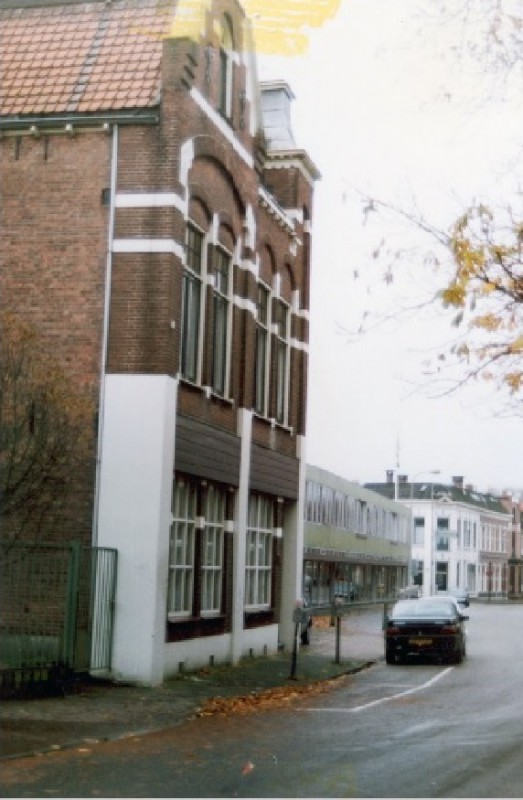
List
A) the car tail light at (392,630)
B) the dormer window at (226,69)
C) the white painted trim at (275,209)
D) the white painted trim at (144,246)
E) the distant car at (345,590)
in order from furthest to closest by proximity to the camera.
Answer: the distant car at (345,590), the car tail light at (392,630), the white painted trim at (275,209), the dormer window at (226,69), the white painted trim at (144,246)

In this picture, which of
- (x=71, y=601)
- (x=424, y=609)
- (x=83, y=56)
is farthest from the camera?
(x=424, y=609)

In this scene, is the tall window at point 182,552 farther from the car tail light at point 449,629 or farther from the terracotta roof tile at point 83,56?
the car tail light at point 449,629

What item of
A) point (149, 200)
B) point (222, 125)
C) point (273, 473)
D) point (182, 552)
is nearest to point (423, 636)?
point (273, 473)

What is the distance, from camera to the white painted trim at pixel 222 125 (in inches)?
878

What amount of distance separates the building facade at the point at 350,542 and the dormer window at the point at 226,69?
3439 cm

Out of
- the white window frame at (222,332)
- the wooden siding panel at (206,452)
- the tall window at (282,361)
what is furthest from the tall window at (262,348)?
the wooden siding panel at (206,452)

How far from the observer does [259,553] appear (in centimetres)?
2811

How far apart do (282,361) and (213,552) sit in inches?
274

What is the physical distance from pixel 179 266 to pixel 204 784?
12043 mm

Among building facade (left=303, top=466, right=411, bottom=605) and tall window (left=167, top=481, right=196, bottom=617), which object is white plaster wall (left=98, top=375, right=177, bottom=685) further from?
building facade (left=303, top=466, right=411, bottom=605)

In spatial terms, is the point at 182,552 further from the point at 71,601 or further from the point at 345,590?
the point at 345,590

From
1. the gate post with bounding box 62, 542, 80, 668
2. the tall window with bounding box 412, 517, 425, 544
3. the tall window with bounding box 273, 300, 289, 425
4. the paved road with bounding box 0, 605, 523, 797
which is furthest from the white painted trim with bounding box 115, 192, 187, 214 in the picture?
the tall window with bounding box 412, 517, 425, 544

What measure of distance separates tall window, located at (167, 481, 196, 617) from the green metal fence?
2.18 meters

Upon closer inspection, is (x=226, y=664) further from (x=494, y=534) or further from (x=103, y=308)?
(x=494, y=534)
